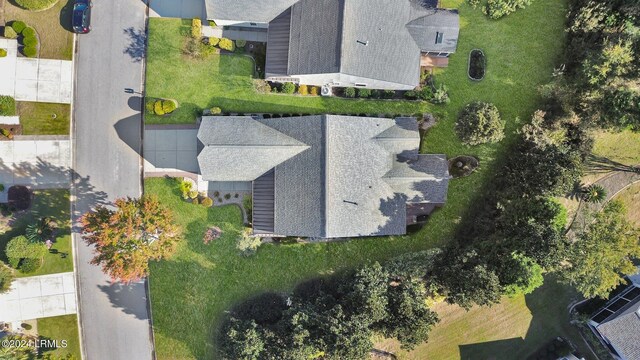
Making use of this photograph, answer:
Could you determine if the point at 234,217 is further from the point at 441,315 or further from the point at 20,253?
the point at 441,315

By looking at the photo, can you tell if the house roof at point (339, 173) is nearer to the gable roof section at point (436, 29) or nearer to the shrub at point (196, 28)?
the gable roof section at point (436, 29)

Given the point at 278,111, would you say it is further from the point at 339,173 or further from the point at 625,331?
the point at 625,331

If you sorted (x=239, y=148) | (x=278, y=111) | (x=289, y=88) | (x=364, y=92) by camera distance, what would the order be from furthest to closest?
(x=278, y=111) < (x=364, y=92) < (x=289, y=88) < (x=239, y=148)

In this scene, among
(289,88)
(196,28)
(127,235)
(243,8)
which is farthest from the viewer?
(289,88)

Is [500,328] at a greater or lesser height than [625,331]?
lesser

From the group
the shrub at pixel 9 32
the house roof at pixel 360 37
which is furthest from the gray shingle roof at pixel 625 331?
the shrub at pixel 9 32

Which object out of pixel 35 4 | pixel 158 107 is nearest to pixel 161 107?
pixel 158 107

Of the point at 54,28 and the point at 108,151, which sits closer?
the point at 54,28
